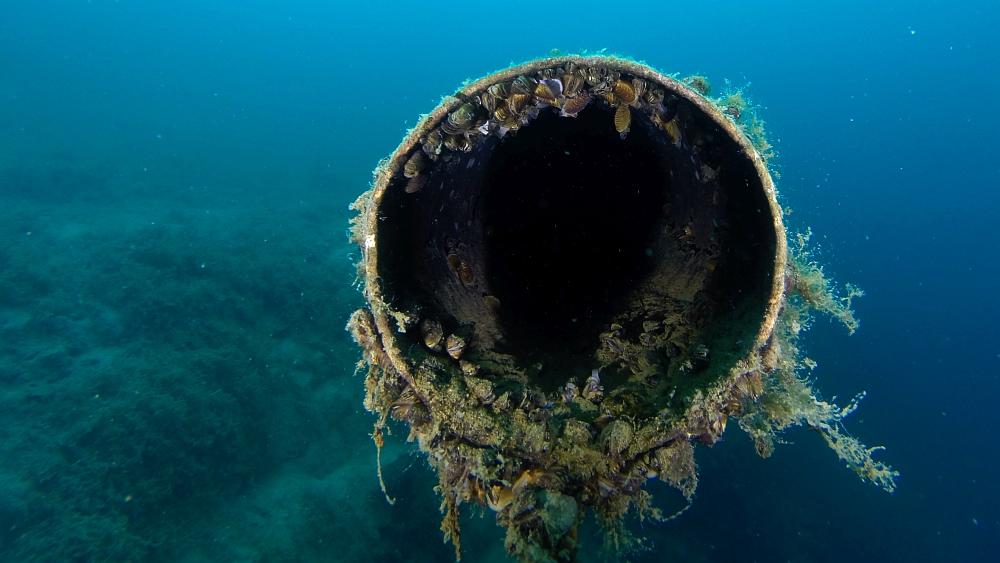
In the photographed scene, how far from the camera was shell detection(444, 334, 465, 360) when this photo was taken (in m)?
2.85

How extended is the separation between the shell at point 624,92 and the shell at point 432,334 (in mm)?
1690

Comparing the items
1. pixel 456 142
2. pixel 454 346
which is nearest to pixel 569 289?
pixel 454 346

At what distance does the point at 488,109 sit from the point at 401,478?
705 centimetres

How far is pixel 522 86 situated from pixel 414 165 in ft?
2.40

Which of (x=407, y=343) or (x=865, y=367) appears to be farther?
(x=865, y=367)

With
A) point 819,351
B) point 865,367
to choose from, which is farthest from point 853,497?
point 865,367

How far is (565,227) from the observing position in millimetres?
3930

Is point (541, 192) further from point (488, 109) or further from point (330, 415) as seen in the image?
point (330, 415)

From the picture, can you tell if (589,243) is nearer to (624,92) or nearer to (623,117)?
(623,117)

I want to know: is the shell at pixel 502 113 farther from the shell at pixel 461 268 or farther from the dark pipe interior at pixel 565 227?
the shell at pixel 461 268

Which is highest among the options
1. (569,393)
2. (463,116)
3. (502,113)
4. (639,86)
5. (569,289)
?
(639,86)

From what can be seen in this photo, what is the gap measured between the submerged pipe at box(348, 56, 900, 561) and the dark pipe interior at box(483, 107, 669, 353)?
0.01 metres

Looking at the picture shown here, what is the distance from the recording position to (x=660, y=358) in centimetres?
300

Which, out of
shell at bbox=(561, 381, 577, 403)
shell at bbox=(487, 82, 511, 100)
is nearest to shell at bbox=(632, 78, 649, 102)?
→ shell at bbox=(487, 82, 511, 100)
